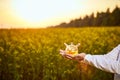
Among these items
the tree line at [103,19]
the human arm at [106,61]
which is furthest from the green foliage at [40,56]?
the human arm at [106,61]

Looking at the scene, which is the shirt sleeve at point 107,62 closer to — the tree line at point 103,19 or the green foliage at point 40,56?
the green foliage at point 40,56

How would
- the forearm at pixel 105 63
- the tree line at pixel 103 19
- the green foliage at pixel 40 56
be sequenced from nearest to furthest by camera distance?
the forearm at pixel 105 63
the green foliage at pixel 40 56
the tree line at pixel 103 19

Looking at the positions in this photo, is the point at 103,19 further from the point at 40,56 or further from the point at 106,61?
the point at 106,61

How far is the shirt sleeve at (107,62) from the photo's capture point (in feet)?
8.33

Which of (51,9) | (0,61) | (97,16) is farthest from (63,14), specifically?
(0,61)

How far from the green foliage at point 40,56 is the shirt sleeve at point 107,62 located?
3.54 ft

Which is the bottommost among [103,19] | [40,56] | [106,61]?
[40,56]

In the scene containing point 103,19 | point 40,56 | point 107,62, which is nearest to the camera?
point 107,62

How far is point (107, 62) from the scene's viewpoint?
2578 millimetres

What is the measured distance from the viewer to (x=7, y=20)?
12.4ft

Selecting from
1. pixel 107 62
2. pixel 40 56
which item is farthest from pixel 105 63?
pixel 40 56

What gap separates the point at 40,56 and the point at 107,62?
1.29m

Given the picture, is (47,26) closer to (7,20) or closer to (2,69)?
(7,20)

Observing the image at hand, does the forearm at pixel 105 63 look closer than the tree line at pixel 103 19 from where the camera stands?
Yes
